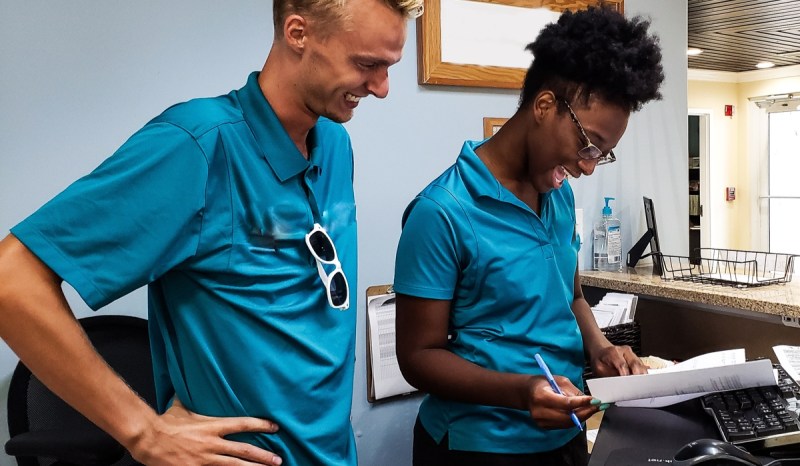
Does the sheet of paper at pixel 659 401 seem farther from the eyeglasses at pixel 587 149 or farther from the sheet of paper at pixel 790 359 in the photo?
the eyeglasses at pixel 587 149

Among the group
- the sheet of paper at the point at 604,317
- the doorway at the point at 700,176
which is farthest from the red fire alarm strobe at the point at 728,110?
the sheet of paper at the point at 604,317

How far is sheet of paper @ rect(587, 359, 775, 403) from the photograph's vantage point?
891mm

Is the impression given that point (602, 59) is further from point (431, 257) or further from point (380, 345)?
point (380, 345)

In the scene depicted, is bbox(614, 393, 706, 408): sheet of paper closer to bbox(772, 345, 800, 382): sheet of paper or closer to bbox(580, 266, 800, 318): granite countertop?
bbox(772, 345, 800, 382): sheet of paper

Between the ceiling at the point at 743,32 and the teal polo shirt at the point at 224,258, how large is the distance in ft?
8.53

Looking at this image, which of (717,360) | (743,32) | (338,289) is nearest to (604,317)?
→ (717,360)

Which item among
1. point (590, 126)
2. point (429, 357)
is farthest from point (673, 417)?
point (590, 126)

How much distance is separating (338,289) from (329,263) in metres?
0.04

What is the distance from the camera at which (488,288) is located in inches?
42.8

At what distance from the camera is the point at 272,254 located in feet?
2.64

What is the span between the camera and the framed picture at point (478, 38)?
1.91 metres

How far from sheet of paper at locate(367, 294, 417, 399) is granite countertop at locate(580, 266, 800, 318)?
70cm

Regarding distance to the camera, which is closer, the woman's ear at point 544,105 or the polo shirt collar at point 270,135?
the polo shirt collar at point 270,135

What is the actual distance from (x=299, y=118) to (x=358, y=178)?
970 millimetres
